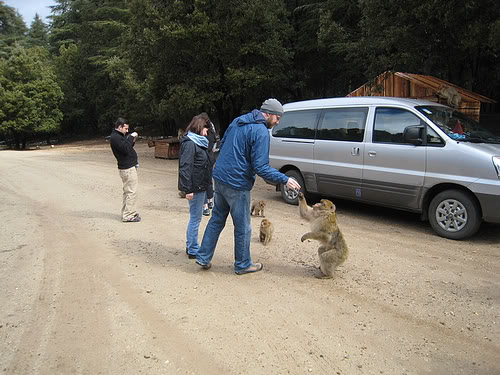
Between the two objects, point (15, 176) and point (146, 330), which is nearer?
point (146, 330)

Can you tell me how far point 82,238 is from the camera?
6.62 m

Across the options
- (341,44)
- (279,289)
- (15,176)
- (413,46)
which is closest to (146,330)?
(279,289)

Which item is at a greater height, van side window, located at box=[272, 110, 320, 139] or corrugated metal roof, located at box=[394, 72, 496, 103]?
corrugated metal roof, located at box=[394, 72, 496, 103]

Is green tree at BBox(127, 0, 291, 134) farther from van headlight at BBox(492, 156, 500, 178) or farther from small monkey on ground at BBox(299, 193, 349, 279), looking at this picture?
small monkey on ground at BBox(299, 193, 349, 279)

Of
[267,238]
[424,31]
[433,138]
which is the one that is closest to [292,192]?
[267,238]

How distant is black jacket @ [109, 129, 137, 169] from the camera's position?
7266mm

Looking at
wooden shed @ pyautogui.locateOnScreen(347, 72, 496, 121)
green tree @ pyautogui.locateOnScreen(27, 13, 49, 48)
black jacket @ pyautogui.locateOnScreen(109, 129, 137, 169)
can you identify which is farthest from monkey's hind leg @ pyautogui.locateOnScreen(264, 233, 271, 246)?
green tree @ pyautogui.locateOnScreen(27, 13, 49, 48)

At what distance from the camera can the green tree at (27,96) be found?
3219 cm

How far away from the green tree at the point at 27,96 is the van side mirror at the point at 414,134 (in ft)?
109

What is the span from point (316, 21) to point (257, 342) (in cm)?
2023

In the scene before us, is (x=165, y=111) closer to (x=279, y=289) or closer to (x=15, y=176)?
(x=15, y=176)

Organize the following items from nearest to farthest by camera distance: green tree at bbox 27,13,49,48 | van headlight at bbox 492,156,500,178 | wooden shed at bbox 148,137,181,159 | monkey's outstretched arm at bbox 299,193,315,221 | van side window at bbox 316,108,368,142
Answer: monkey's outstretched arm at bbox 299,193,315,221 → van headlight at bbox 492,156,500,178 → van side window at bbox 316,108,368,142 → wooden shed at bbox 148,137,181,159 → green tree at bbox 27,13,49,48

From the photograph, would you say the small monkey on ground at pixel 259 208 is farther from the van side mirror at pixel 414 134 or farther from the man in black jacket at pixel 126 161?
the van side mirror at pixel 414 134

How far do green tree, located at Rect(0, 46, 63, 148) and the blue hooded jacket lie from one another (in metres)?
33.2
